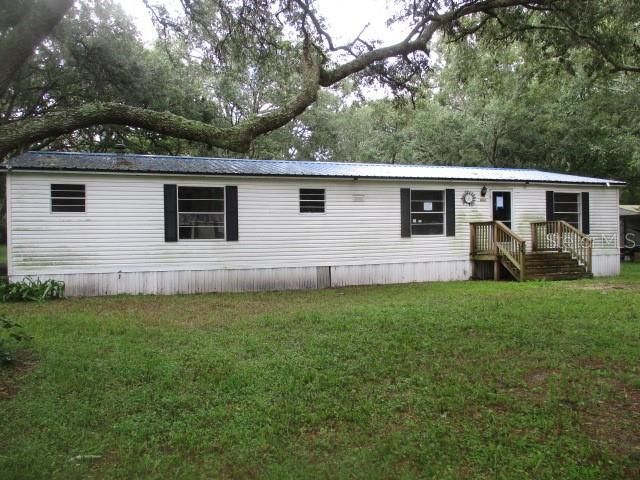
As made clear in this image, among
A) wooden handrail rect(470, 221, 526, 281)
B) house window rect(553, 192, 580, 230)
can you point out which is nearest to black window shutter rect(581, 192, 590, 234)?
house window rect(553, 192, 580, 230)

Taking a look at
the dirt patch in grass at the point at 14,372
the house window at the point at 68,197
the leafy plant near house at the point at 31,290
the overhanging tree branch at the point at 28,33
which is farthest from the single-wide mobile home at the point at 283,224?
the overhanging tree branch at the point at 28,33

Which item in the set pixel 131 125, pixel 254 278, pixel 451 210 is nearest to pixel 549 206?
pixel 451 210

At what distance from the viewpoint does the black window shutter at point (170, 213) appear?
11328mm

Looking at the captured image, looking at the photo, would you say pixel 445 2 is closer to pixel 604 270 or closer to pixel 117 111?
pixel 117 111

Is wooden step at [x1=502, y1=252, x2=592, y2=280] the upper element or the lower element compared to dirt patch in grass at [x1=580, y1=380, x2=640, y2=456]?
upper

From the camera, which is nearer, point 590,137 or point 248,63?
point 248,63

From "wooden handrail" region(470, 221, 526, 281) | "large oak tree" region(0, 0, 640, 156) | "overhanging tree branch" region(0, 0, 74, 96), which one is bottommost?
"wooden handrail" region(470, 221, 526, 281)

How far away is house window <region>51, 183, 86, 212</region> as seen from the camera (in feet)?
34.7

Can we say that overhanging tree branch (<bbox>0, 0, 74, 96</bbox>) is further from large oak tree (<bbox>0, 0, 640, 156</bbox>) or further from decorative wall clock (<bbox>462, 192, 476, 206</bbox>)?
decorative wall clock (<bbox>462, 192, 476, 206</bbox>)

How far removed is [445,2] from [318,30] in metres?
2.43

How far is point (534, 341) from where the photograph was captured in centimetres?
593

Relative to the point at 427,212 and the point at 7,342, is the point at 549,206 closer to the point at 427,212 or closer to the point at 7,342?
the point at 427,212

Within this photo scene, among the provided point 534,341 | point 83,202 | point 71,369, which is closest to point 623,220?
point 534,341

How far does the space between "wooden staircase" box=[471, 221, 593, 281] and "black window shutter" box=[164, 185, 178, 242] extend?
8088 mm
